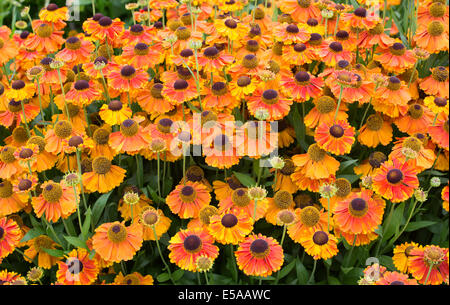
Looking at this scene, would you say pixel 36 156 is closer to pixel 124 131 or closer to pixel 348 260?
pixel 124 131

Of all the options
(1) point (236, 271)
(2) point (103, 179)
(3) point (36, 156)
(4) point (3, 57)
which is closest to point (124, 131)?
(2) point (103, 179)

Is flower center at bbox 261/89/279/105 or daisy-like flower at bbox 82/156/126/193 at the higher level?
flower center at bbox 261/89/279/105

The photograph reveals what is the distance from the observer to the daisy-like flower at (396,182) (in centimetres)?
142

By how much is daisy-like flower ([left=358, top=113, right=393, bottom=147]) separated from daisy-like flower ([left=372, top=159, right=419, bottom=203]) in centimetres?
26

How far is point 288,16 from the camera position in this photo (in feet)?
6.77

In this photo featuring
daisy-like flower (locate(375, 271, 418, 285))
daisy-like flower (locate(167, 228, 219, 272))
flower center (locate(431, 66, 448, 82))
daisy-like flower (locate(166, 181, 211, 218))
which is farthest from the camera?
flower center (locate(431, 66, 448, 82))

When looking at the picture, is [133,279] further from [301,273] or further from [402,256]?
[402,256]

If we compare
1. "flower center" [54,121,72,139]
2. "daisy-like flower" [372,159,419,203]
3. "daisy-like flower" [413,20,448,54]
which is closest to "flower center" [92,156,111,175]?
"flower center" [54,121,72,139]

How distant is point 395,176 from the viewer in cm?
143

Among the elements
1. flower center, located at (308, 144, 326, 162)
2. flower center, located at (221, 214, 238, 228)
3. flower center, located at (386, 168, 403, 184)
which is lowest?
flower center, located at (221, 214, 238, 228)

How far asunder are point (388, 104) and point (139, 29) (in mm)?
1072

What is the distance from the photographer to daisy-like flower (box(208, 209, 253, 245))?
1.38 metres

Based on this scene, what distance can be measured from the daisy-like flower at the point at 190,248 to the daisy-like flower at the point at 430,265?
62cm

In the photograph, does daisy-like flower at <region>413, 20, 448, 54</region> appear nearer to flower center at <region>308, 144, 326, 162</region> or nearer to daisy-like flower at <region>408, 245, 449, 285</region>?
flower center at <region>308, 144, 326, 162</region>
